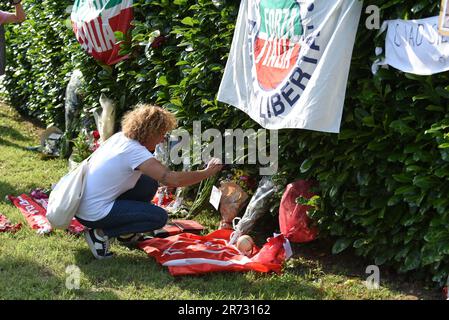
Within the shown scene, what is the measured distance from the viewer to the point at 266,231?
5.53 meters

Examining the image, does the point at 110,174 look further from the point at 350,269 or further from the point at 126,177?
the point at 350,269

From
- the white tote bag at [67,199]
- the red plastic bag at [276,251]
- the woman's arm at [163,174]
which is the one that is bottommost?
the red plastic bag at [276,251]

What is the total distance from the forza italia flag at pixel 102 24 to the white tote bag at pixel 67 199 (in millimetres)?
2063

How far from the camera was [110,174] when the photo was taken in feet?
16.0

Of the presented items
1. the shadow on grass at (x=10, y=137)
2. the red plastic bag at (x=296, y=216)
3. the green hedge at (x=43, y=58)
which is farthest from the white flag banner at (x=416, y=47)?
the shadow on grass at (x=10, y=137)

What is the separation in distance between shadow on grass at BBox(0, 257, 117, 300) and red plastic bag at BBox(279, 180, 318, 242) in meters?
1.31

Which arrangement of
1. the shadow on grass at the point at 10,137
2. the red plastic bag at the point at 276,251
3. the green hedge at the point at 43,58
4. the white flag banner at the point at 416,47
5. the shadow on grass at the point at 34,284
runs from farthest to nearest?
1. the shadow on grass at the point at 10,137
2. the green hedge at the point at 43,58
3. the red plastic bag at the point at 276,251
4. the shadow on grass at the point at 34,284
5. the white flag banner at the point at 416,47

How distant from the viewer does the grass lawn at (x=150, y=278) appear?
14.2 feet

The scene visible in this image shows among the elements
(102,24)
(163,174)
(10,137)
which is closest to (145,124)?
(163,174)

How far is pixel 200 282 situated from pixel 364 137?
4.51ft

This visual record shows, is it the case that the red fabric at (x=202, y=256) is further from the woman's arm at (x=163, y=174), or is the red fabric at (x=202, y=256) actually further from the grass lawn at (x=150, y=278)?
the woman's arm at (x=163, y=174)

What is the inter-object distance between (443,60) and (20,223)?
3406 mm
